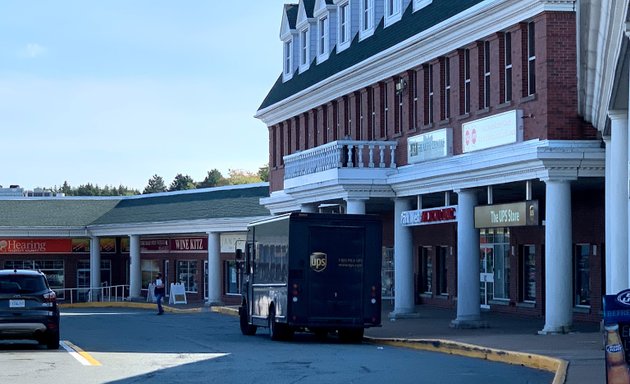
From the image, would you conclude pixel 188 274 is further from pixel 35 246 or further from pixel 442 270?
pixel 442 270

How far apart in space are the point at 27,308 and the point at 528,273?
59.6 ft

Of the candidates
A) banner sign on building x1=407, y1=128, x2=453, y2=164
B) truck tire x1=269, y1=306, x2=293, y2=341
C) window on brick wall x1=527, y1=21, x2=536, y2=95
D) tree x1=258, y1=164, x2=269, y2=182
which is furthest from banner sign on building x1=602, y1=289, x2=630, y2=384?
tree x1=258, y1=164, x2=269, y2=182

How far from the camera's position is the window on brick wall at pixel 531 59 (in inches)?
1130

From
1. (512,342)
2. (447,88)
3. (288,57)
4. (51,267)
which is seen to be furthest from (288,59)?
(512,342)

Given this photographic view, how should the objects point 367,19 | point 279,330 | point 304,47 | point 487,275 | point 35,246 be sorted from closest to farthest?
point 279,330 < point 487,275 < point 367,19 < point 304,47 < point 35,246

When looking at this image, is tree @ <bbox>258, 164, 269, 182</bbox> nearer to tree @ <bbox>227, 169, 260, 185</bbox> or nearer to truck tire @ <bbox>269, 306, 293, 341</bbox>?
tree @ <bbox>227, 169, 260, 185</bbox>

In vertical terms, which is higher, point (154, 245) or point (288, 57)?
point (288, 57)

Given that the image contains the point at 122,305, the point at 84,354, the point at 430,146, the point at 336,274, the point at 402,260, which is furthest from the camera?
the point at 122,305

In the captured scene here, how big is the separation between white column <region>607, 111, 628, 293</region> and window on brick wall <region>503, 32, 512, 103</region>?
5.80 m

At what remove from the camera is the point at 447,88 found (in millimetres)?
33844

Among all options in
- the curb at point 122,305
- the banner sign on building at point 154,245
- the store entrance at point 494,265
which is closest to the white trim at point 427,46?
the store entrance at point 494,265

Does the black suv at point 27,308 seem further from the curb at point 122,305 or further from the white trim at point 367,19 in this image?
the curb at point 122,305

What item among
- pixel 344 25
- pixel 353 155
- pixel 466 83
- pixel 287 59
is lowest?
pixel 353 155

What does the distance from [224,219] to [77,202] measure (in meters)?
19.7
